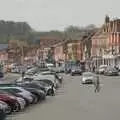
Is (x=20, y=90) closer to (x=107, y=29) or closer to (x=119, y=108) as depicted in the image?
(x=119, y=108)

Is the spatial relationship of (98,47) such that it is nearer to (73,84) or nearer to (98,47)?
(98,47)

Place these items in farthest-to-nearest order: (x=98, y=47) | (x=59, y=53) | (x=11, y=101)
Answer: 1. (x=59, y=53)
2. (x=98, y=47)
3. (x=11, y=101)

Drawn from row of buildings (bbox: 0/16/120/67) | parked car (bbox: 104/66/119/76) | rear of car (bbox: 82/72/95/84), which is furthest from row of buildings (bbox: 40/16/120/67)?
rear of car (bbox: 82/72/95/84)

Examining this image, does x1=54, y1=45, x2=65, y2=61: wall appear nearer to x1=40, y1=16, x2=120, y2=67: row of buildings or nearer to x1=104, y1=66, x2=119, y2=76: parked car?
x1=40, y1=16, x2=120, y2=67: row of buildings

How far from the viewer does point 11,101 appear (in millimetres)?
30266

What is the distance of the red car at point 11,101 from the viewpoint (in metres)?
30.0

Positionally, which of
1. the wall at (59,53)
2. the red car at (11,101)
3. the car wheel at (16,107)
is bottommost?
the car wheel at (16,107)

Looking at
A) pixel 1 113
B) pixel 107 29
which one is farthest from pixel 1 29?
pixel 1 113

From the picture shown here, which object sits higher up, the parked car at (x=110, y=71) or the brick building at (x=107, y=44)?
the brick building at (x=107, y=44)

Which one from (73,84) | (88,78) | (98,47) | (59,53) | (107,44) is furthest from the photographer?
(59,53)

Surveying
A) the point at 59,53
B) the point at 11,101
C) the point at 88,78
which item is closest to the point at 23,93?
the point at 11,101

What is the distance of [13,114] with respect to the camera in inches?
1155

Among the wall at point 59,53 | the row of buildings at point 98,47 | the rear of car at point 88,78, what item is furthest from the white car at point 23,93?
the wall at point 59,53

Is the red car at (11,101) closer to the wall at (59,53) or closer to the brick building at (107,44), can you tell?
the brick building at (107,44)
